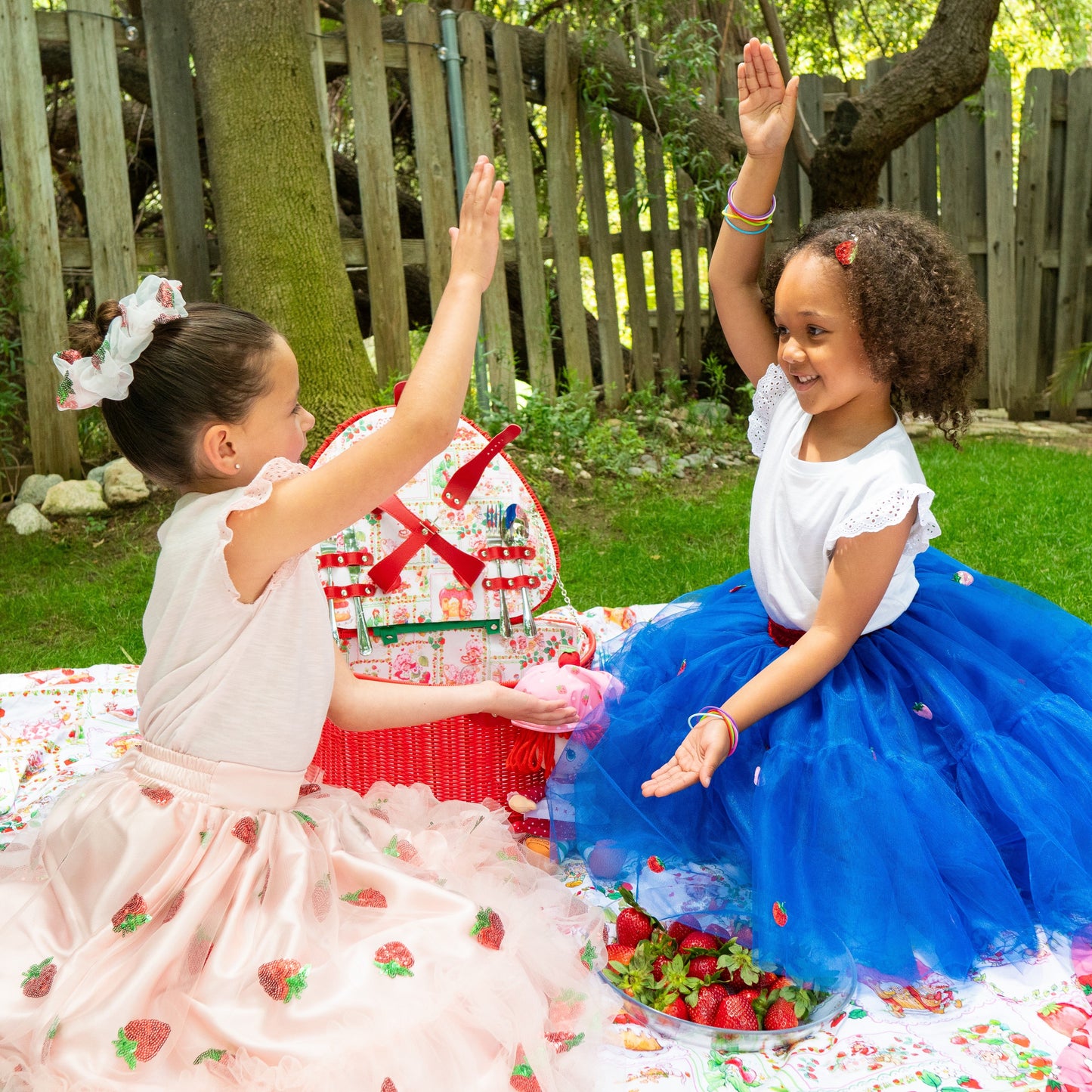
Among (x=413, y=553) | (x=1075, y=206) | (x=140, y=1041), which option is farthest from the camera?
(x=1075, y=206)

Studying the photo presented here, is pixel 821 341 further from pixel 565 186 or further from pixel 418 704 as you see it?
pixel 565 186

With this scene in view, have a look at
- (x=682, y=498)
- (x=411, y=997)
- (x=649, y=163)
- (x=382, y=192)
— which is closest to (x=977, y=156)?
(x=649, y=163)

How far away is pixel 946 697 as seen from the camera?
185 cm

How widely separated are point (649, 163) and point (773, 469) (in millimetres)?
3649

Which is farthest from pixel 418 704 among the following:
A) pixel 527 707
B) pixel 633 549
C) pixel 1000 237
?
pixel 1000 237

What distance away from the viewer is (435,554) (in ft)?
7.67

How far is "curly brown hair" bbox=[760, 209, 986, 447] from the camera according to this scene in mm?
1819

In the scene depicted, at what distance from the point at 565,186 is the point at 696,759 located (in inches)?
153

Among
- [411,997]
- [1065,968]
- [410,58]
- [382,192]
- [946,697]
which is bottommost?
[1065,968]

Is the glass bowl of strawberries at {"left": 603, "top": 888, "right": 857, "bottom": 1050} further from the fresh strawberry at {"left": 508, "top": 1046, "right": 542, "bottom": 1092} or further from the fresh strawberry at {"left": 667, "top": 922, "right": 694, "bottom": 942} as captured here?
the fresh strawberry at {"left": 508, "top": 1046, "right": 542, "bottom": 1092}

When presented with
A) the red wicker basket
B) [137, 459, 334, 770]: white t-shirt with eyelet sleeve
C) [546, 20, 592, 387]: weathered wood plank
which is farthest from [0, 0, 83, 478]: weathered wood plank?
[137, 459, 334, 770]: white t-shirt with eyelet sleeve

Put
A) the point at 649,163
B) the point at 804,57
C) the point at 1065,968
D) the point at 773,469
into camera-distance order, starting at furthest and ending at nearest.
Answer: the point at 804,57 → the point at 649,163 → the point at 773,469 → the point at 1065,968

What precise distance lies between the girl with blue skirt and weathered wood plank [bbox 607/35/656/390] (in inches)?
127

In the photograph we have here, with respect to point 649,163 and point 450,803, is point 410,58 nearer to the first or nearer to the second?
point 649,163
